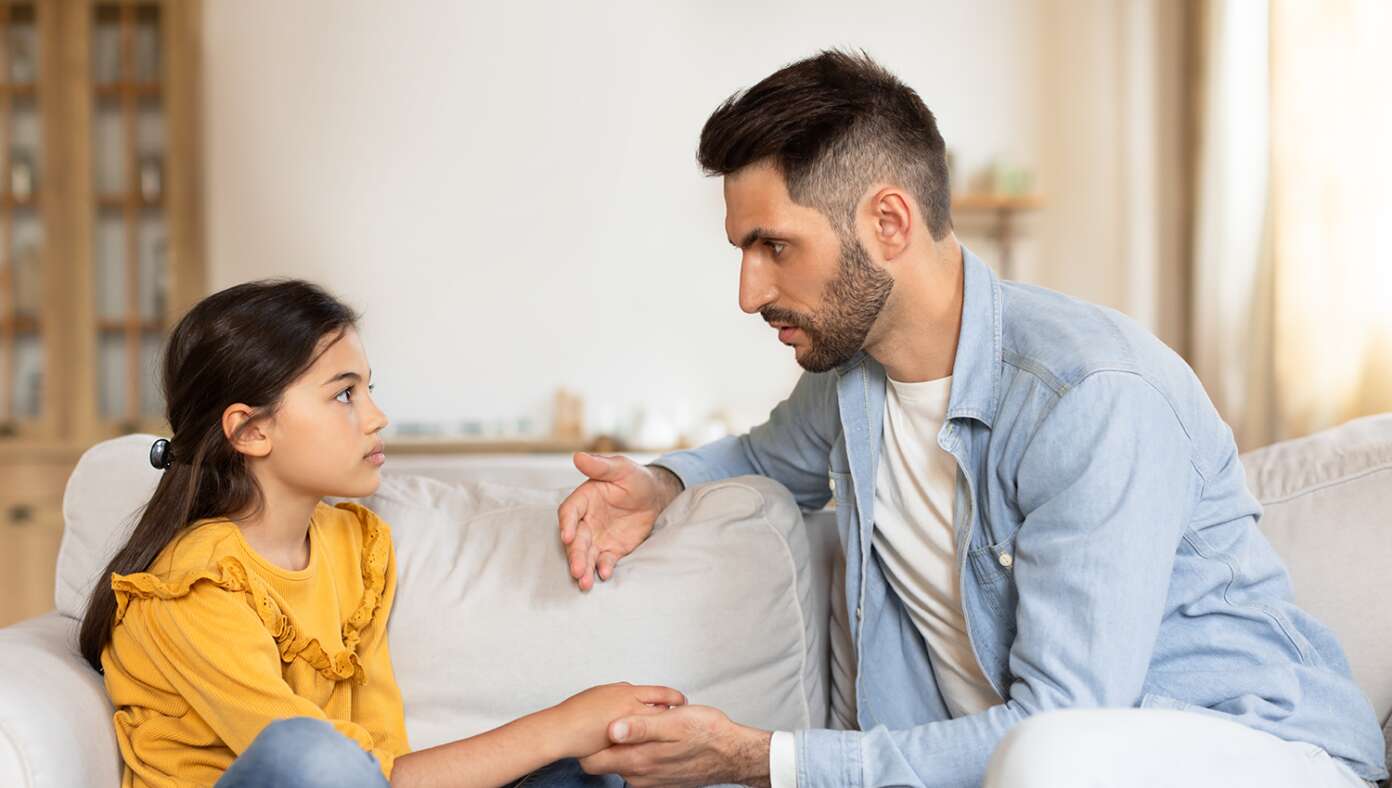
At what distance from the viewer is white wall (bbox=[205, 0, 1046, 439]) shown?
425 centimetres

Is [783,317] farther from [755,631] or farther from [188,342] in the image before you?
[188,342]

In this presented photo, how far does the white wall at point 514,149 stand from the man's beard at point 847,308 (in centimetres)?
278

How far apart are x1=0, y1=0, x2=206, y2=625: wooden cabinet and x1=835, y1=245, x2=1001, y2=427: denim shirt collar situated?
3.26m

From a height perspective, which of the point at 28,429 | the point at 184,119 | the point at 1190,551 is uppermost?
the point at 184,119

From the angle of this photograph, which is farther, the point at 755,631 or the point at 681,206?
the point at 681,206

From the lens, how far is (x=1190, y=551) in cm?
133

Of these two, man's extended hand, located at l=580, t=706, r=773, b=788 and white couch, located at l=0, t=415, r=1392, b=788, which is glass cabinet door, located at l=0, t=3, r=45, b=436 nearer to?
white couch, located at l=0, t=415, r=1392, b=788

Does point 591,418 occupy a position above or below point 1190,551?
below

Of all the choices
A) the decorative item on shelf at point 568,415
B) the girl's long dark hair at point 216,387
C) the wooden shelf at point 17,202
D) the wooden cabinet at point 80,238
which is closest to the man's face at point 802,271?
the girl's long dark hair at point 216,387

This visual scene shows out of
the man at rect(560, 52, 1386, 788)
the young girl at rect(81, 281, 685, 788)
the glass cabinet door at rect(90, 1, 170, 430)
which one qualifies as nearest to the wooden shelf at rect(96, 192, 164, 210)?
the glass cabinet door at rect(90, 1, 170, 430)

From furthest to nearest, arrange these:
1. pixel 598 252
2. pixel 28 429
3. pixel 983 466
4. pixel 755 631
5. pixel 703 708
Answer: pixel 598 252 → pixel 28 429 → pixel 755 631 → pixel 983 466 → pixel 703 708

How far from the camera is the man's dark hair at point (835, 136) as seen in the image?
141 cm

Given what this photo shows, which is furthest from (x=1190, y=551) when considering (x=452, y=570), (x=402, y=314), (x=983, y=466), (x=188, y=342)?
(x=402, y=314)

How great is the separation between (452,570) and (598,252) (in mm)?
2750
